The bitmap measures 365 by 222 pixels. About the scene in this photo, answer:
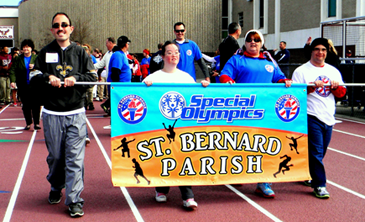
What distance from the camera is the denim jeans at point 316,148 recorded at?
19.2ft

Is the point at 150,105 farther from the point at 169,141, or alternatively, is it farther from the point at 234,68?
the point at 234,68

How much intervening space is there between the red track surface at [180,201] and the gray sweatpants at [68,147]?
1.09 ft

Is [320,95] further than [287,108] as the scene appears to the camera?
Yes

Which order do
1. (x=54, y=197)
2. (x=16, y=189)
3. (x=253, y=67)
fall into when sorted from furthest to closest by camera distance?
(x=16, y=189) → (x=253, y=67) → (x=54, y=197)

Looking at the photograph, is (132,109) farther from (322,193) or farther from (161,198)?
(322,193)

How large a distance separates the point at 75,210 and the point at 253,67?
2620mm

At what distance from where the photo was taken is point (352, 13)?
72.6 ft

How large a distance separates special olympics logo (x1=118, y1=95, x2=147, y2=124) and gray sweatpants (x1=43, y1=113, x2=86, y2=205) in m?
0.47

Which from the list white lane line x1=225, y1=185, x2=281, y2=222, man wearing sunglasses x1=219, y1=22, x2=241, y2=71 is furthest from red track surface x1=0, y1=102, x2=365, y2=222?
man wearing sunglasses x1=219, y1=22, x2=241, y2=71

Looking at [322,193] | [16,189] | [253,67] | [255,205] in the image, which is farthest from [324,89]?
[16,189]

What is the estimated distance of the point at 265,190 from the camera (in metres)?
5.80

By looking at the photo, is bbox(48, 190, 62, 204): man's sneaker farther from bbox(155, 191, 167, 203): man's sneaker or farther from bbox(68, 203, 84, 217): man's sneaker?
bbox(155, 191, 167, 203): man's sneaker

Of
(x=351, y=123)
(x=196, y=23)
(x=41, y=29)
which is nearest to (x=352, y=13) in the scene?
(x=351, y=123)

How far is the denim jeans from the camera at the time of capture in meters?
5.87
